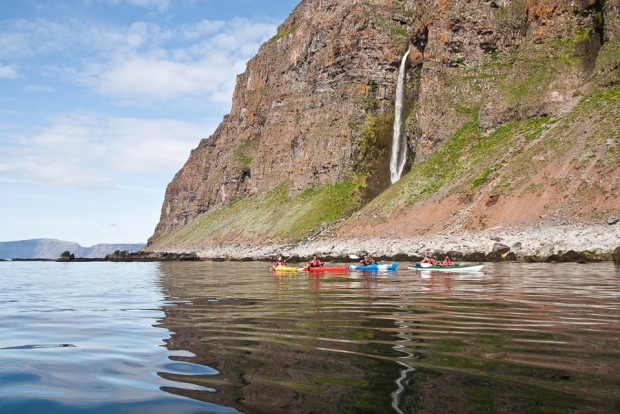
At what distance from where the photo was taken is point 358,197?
9406 centimetres

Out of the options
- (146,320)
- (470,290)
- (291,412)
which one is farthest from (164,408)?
(470,290)

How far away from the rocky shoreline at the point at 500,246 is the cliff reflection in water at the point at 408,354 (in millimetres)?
27633

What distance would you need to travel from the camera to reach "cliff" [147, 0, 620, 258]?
5825cm

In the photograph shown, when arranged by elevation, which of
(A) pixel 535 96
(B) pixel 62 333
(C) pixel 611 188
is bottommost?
(B) pixel 62 333

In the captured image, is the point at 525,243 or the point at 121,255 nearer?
the point at 525,243

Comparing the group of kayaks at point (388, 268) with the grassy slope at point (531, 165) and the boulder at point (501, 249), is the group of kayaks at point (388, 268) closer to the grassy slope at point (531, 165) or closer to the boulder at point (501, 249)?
the boulder at point (501, 249)

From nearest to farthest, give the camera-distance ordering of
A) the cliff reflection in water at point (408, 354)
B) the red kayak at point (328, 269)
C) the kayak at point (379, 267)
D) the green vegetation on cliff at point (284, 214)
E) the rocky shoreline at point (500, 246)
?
the cliff reflection in water at point (408, 354) → the kayak at point (379, 267) → the red kayak at point (328, 269) → the rocky shoreline at point (500, 246) → the green vegetation on cliff at point (284, 214)

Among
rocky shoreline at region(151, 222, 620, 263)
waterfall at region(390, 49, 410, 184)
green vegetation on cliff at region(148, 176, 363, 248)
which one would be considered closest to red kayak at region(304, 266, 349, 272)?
rocky shoreline at region(151, 222, 620, 263)

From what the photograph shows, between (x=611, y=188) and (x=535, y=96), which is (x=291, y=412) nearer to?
(x=611, y=188)

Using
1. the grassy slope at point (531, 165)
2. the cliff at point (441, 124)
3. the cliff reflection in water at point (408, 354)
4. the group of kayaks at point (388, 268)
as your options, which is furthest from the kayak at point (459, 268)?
the grassy slope at point (531, 165)

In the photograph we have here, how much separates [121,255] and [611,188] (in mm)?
114837

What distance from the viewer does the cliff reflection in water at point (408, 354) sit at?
5500mm

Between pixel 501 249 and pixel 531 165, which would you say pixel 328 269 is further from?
pixel 531 165

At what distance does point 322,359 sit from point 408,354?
1.30 meters
